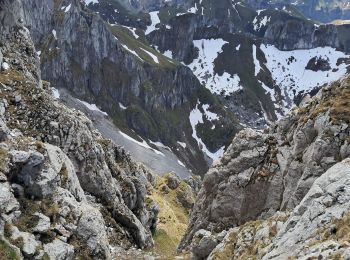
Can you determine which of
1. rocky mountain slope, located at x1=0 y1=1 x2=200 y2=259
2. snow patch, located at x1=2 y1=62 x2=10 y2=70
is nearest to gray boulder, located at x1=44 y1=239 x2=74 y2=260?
rocky mountain slope, located at x1=0 y1=1 x2=200 y2=259

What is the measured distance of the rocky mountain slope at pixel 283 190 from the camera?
73.9ft

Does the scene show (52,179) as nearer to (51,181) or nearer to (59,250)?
(51,181)

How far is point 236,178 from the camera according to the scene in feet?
143

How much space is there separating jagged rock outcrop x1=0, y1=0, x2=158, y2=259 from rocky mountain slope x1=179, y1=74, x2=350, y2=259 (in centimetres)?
778

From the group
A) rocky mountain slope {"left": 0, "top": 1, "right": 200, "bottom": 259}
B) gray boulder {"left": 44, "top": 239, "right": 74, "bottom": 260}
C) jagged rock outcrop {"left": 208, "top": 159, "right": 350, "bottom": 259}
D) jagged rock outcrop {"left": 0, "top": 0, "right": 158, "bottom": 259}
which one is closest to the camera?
jagged rock outcrop {"left": 208, "top": 159, "right": 350, "bottom": 259}

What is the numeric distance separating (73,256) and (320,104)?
25.0m

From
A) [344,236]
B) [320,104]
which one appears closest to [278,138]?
[320,104]

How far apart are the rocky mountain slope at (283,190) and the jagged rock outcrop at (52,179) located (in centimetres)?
778

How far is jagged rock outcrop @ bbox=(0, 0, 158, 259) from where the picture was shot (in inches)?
1058

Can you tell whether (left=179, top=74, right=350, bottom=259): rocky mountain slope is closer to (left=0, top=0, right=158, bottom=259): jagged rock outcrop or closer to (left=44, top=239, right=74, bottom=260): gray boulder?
(left=0, top=0, right=158, bottom=259): jagged rock outcrop

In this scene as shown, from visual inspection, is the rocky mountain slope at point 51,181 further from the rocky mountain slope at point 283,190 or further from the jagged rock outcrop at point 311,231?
the jagged rock outcrop at point 311,231

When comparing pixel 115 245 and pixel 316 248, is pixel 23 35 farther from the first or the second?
pixel 316 248

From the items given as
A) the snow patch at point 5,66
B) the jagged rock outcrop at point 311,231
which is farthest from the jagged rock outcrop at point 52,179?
the jagged rock outcrop at point 311,231

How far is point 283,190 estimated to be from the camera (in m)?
40.4
